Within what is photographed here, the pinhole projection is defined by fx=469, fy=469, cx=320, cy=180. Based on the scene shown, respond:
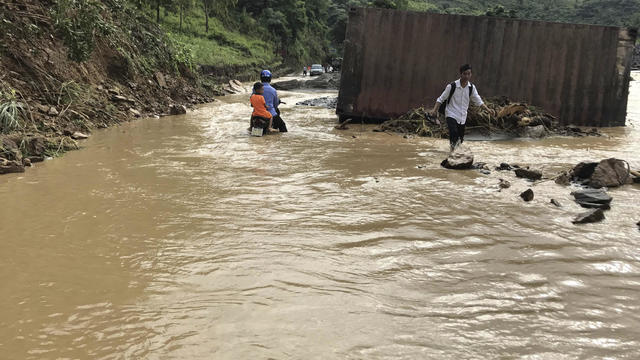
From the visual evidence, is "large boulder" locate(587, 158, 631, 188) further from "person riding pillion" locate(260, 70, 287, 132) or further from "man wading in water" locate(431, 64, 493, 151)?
"person riding pillion" locate(260, 70, 287, 132)

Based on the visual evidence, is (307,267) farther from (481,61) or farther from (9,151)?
(481,61)

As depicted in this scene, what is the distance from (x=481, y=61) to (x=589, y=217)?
7.30 meters

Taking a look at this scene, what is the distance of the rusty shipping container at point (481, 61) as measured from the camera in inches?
407

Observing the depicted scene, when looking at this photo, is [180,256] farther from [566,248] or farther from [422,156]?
[422,156]

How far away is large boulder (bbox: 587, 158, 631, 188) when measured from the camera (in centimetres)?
515

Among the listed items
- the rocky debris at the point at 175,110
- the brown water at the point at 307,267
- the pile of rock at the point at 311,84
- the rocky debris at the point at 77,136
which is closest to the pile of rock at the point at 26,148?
the brown water at the point at 307,267

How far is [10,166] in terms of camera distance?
5484mm

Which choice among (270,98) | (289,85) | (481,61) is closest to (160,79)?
(270,98)

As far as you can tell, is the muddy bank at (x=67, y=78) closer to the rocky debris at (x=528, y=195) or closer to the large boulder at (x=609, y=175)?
the rocky debris at (x=528, y=195)

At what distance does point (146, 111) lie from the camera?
1212 centimetres

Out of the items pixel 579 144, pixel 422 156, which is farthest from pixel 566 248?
pixel 579 144

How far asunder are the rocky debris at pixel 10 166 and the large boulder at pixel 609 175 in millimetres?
6585

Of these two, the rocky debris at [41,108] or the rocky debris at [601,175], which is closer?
the rocky debris at [601,175]

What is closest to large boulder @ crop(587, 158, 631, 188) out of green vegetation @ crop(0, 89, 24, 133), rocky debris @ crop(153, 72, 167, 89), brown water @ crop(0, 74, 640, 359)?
brown water @ crop(0, 74, 640, 359)
